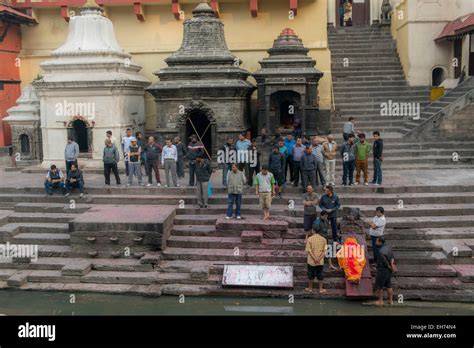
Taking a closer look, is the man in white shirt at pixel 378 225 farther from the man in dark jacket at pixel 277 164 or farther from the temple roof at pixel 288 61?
the temple roof at pixel 288 61

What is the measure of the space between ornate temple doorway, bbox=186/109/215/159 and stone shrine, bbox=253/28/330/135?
166 centimetres

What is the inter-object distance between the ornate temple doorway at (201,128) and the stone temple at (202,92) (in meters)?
0.17

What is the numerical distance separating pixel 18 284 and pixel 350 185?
7.67 m

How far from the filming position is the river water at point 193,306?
862 centimetres

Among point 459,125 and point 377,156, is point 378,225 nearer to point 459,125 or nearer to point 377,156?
point 377,156

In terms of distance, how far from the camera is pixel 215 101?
603 inches

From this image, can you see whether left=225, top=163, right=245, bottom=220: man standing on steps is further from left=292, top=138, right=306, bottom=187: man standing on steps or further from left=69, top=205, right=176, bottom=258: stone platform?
left=292, top=138, right=306, bottom=187: man standing on steps

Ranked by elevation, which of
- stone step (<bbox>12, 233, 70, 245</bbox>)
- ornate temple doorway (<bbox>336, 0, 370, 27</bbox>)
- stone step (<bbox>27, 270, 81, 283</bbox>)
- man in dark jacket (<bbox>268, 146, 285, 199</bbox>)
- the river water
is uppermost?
ornate temple doorway (<bbox>336, 0, 370, 27</bbox>)

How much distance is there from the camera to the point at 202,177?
11570mm

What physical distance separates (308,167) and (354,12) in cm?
1511

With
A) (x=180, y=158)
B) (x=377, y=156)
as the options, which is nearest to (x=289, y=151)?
(x=377, y=156)

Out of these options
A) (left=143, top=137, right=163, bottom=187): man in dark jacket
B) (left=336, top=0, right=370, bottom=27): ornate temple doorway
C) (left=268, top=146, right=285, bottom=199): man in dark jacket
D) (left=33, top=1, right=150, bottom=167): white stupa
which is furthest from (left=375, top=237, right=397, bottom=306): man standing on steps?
(left=336, top=0, right=370, bottom=27): ornate temple doorway

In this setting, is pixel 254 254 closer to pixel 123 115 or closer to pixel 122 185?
pixel 122 185

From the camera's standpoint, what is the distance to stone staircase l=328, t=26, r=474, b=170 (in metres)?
15.7
